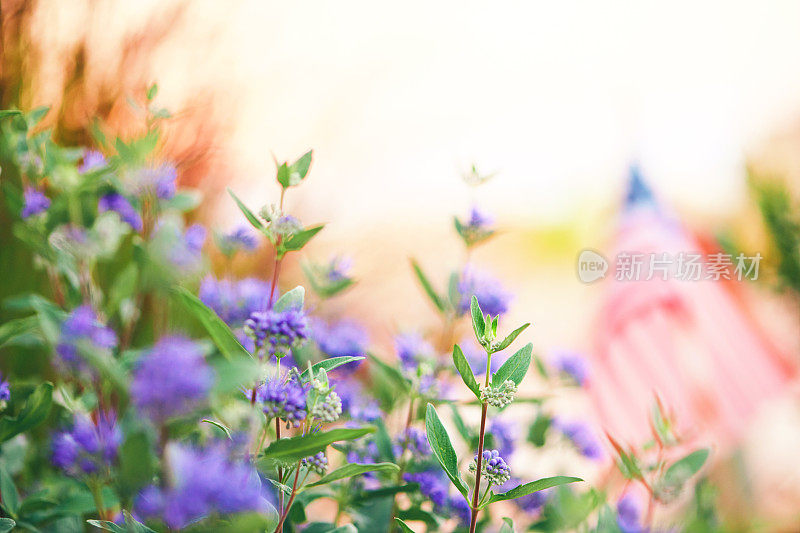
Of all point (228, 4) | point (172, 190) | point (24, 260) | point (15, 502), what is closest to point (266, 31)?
point (228, 4)

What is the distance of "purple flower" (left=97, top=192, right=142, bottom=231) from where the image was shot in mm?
425

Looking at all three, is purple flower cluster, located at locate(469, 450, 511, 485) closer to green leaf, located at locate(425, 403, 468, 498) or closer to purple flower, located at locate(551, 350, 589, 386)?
green leaf, located at locate(425, 403, 468, 498)

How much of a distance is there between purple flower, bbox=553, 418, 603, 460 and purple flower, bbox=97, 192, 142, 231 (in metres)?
0.41

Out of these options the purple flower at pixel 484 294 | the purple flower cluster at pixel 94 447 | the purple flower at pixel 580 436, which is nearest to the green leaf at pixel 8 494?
the purple flower cluster at pixel 94 447

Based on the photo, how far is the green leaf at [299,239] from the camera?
294mm

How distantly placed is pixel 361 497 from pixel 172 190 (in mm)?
260

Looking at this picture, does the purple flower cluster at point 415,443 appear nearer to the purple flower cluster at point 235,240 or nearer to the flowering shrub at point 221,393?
the flowering shrub at point 221,393

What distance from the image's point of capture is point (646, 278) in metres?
1.18

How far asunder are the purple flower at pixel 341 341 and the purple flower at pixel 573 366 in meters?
0.23

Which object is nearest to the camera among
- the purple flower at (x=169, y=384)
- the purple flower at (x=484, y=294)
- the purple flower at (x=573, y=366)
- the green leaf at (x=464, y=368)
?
the purple flower at (x=169, y=384)

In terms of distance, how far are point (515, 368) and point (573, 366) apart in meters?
0.33

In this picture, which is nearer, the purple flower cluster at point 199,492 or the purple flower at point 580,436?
the purple flower cluster at point 199,492

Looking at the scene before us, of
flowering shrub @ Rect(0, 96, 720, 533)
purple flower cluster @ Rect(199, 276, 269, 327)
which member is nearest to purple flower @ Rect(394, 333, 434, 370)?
flowering shrub @ Rect(0, 96, 720, 533)

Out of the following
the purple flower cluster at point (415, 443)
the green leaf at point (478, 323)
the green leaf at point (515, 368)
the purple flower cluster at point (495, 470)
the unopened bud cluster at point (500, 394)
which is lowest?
the purple flower cluster at point (415, 443)
